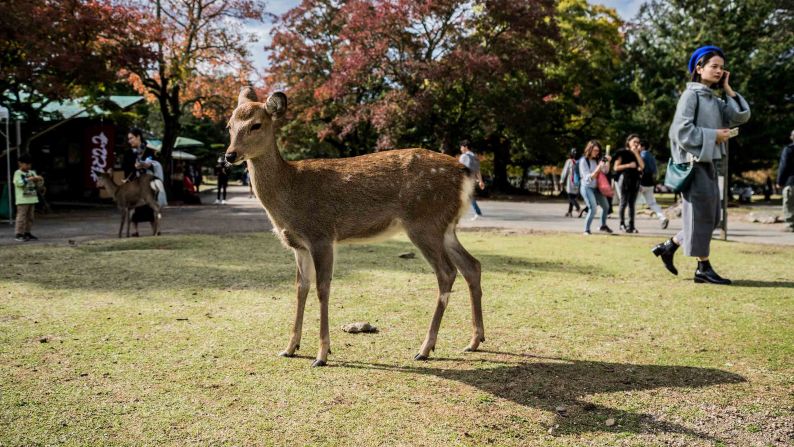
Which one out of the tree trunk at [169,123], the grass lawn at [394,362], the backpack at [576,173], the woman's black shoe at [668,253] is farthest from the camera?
the tree trunk at [169,123]

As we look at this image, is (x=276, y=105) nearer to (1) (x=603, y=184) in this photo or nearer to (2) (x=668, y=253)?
(2) (x=668, y=253)

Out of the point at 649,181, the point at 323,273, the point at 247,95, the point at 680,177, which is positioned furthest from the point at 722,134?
the point at 649,181

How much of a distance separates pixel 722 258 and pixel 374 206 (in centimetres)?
722

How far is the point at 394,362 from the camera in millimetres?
4281

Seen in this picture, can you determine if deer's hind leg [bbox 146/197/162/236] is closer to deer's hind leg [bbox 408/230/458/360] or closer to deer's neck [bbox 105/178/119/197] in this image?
deer's neck [bbox 105/178/119/197]

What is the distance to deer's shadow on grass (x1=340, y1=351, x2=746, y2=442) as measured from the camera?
3.18 metres

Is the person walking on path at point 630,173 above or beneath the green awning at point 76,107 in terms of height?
beneath

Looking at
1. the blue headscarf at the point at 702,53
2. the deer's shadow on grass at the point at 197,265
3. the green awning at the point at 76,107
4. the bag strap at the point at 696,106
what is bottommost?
the deer's shadow on grass at the point at 197,265

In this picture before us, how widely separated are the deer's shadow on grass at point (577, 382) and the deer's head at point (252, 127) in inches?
67.5

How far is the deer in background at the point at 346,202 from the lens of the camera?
4.47 metres

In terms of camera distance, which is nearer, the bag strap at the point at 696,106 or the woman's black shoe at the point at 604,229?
the bag strap at the point at 696,106

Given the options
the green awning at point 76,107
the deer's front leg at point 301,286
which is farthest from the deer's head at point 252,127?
the green awning at point 76,107

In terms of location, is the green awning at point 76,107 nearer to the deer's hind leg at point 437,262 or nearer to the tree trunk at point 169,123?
the tree trunk at point 169,123

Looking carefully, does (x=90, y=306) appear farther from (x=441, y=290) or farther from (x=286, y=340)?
(x=441, y=290)
